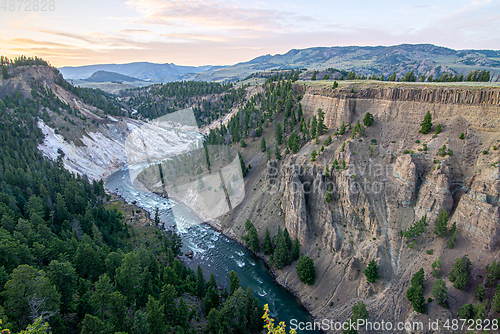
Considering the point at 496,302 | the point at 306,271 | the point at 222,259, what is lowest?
the point at 222,259

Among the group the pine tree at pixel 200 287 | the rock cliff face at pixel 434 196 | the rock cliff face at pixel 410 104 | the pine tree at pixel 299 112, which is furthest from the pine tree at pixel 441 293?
the pine tree at pixel 299 112

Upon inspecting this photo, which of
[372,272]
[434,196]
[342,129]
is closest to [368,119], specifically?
[342,129]

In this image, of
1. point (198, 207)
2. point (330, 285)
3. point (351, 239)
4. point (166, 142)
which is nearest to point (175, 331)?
point (330, 285)

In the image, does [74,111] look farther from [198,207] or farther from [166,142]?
[198,207]

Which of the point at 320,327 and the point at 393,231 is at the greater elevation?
the point at 393,231

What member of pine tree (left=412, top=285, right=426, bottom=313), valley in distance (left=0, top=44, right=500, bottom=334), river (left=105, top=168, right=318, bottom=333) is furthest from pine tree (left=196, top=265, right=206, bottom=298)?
pine tree (left=412, top=285, right=426, bottom=313)

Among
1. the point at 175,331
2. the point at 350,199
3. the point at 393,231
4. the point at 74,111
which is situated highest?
the point at 74,111

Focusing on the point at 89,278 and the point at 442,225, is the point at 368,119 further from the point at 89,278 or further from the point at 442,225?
the point at 89,278

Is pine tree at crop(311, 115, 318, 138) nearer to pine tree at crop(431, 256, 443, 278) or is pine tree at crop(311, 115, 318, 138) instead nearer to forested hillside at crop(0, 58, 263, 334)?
pine tree at crop(431, 256, 443, 278)
